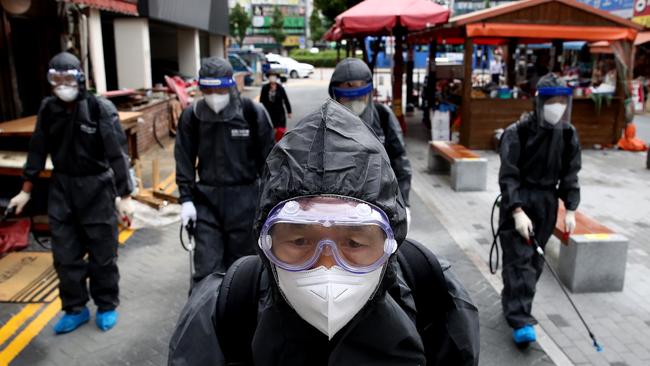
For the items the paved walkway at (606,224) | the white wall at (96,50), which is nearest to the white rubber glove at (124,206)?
the paved walkway at (606,224)

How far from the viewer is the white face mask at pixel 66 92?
4.61 m

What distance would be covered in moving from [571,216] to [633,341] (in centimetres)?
113

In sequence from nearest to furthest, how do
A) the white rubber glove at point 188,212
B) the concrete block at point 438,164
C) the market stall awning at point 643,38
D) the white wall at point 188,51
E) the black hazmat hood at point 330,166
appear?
the black hazmat hood at point 330,166 → the white rubber glove at point 188,212 → the concrete block at point 438,164 → the market stall awning at point 643,38 → the white wall at point 188,51

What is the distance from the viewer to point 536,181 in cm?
460

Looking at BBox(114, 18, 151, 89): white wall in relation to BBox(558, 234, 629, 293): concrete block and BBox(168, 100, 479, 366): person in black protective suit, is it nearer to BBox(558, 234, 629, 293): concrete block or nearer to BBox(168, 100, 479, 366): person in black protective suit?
BBox(558, 234, 629, 293): concrete block

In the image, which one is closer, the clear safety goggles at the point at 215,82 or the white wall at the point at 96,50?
the clear safety goggles at the point at 215,82

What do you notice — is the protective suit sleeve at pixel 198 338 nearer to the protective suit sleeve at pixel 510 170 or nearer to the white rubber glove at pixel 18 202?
the protective suit sleeve at pixel 510 170

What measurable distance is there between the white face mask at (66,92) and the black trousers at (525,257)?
11.6ft

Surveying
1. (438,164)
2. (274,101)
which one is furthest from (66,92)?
(438,164)

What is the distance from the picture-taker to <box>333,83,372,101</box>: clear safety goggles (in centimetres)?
504

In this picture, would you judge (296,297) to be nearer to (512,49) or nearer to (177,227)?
(177,227)

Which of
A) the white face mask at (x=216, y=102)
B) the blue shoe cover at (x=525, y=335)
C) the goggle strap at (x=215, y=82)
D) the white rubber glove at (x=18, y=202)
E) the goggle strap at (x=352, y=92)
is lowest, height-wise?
the blue shoe cover at (x=525, y=335)

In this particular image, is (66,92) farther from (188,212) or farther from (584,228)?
(584,228)

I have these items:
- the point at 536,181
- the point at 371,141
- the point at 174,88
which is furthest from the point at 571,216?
the point at 174,88
